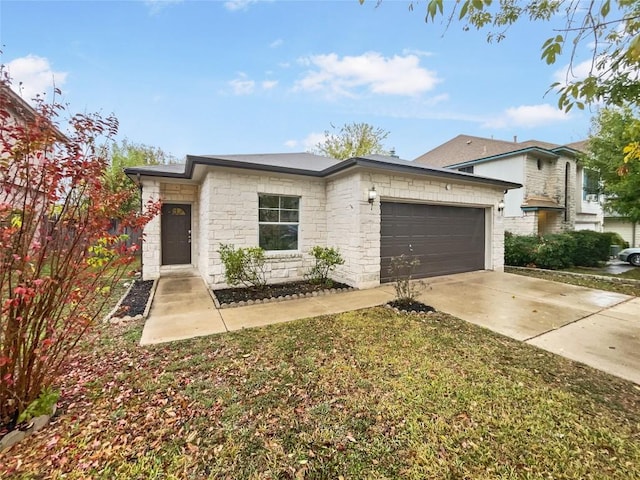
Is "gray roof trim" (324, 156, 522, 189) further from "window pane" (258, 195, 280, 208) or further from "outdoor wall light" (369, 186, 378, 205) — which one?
"window pane" (258, 195, 280, 208)

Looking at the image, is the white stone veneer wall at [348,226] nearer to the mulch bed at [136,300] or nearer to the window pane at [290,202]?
the window pane at [290,202]

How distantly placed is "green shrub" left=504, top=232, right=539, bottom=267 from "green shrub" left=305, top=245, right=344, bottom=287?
8.03 m

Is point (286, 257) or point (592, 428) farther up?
point (286, 257)

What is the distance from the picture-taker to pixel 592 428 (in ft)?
7.01

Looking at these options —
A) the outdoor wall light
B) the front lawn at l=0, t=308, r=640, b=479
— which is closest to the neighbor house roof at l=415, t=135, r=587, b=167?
the outdoor wall light

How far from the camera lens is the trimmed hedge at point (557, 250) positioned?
10289 millimetres

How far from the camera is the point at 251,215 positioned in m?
7.00

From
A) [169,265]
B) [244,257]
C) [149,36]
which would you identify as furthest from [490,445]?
[149,36]

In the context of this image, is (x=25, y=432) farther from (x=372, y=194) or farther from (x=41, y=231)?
(x=372, y=194)

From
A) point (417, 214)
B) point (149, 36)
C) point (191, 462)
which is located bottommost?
point (191, 462)

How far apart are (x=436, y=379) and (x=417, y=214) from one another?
19.0ft

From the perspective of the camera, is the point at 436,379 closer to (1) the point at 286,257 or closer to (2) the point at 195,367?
(2) the point at 195,367

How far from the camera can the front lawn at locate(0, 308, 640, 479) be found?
1.81m

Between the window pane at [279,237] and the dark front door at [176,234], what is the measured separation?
3613mm
